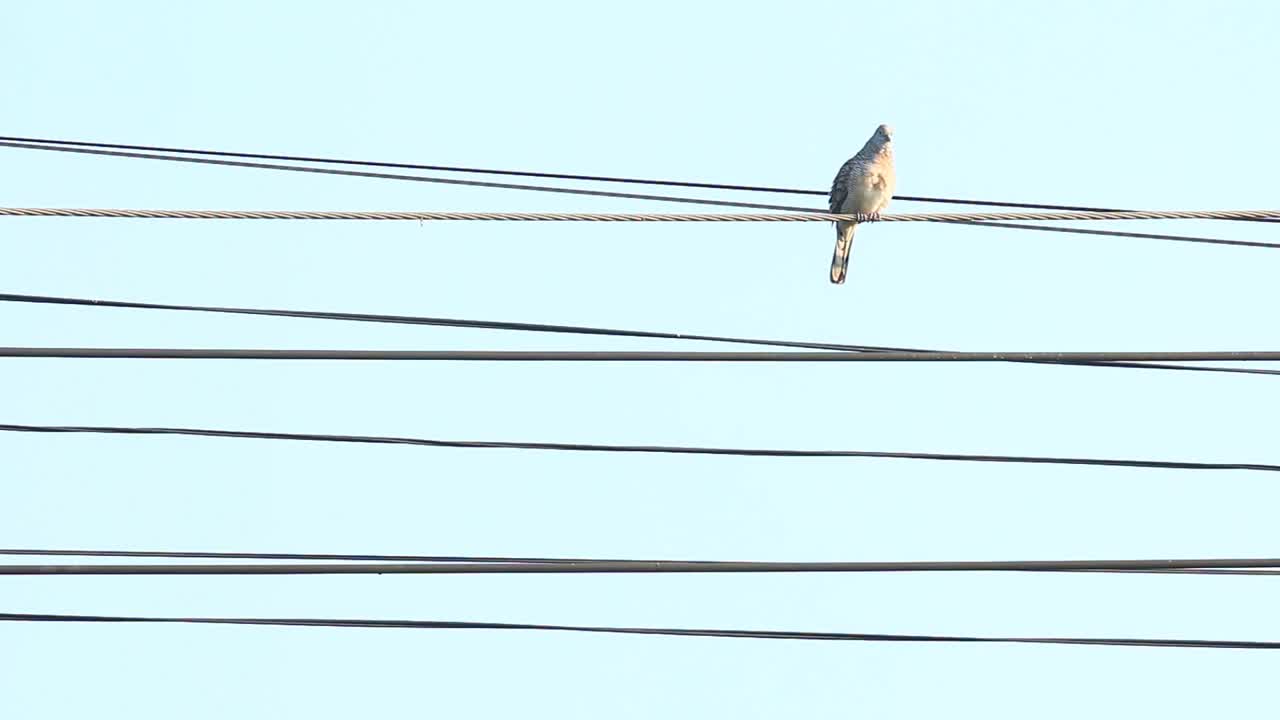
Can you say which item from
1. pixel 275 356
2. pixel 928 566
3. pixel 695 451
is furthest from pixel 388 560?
pixel 928 566

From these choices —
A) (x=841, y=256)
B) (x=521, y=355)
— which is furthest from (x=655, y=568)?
(x=841, y=256)

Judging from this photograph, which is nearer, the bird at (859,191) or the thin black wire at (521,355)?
the thin black wire at (521,355)

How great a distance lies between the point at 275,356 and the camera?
781 cm

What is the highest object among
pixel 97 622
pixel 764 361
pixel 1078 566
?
pixel 764 361

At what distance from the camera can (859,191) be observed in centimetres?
1606

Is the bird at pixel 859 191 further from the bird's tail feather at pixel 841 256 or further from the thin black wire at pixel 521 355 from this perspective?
the thin black wire at pixel 521 355

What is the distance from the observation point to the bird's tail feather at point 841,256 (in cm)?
1599

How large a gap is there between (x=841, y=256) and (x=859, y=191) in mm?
510

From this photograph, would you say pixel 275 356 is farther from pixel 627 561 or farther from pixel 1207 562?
pixel 1207 562

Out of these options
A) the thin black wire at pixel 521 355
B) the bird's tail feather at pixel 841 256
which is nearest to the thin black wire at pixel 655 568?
the thin black wire at pixel 521 355

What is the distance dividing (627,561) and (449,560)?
71 centimetres

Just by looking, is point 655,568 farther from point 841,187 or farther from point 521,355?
point 841,187

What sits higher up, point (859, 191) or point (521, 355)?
point (859, 191)

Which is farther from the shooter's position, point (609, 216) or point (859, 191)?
point (859, 191)
